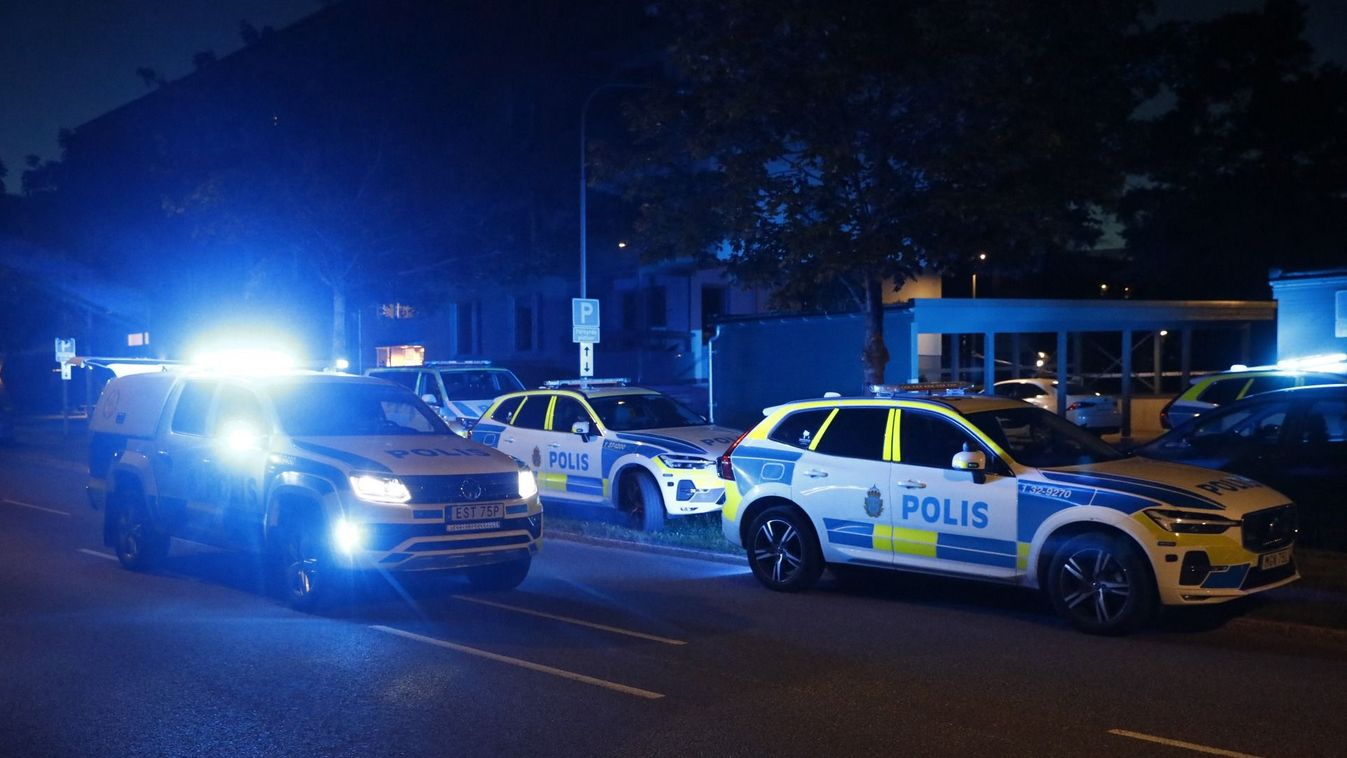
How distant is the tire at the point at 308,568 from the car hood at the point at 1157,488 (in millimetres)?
5527

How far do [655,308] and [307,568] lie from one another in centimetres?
3008

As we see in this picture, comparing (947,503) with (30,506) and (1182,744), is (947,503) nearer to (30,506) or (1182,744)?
(1182,744)

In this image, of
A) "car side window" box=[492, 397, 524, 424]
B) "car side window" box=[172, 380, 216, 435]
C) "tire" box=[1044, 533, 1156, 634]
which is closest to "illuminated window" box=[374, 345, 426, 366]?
"car side window" box=[492, 397, 524, 424]

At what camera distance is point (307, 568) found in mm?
9914

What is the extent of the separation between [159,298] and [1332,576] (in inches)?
1437

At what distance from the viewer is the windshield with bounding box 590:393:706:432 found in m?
15.3

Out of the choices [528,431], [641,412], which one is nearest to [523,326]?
[528,431]

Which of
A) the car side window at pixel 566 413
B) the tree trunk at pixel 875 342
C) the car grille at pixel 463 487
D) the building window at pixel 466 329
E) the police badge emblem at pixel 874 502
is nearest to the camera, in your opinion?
the car grille at pixel 463 487

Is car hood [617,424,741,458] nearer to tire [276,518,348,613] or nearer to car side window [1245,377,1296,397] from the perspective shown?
tire [276,518,348,613]

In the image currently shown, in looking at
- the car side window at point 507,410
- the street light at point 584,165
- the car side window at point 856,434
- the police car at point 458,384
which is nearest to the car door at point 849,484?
the car side window at point 856,434

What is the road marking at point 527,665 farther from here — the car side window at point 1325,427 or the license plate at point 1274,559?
the car side window at point 1325,427

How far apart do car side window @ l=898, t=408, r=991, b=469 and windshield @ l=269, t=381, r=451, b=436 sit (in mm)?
4154

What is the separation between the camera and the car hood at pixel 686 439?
46.9 ft

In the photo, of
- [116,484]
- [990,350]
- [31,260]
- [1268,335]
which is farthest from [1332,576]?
[31,260]
